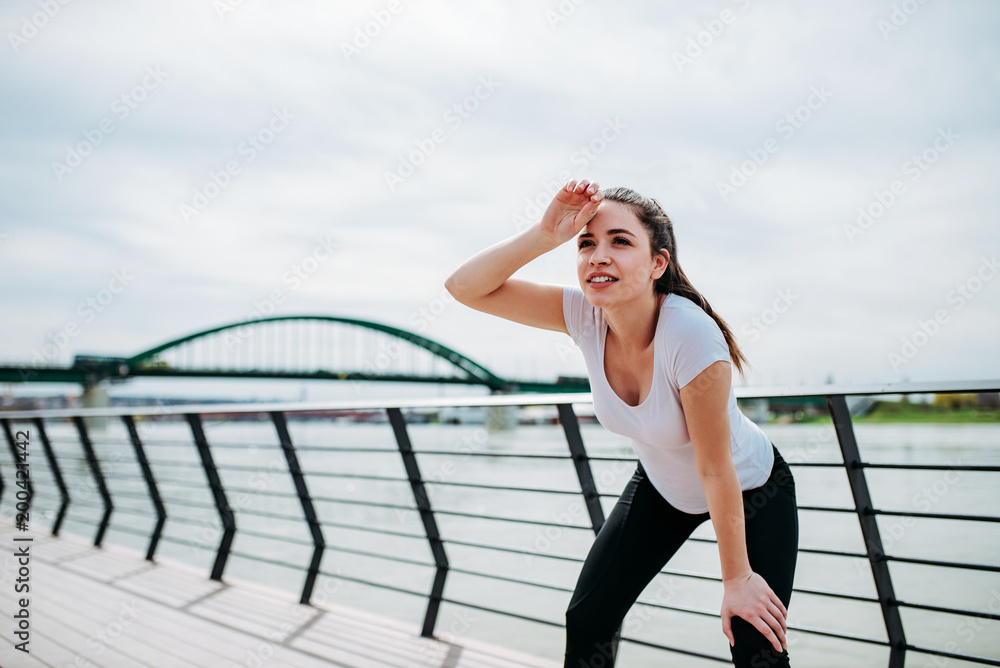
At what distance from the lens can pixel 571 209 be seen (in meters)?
1.44

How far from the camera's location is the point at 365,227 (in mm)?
10492

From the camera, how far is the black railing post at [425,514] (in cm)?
292

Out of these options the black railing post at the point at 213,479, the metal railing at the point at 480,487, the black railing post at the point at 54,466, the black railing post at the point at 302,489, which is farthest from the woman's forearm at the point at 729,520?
the black railing post at the point at 54,466

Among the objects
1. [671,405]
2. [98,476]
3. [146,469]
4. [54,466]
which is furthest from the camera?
[54,466]

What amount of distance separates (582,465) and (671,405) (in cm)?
120

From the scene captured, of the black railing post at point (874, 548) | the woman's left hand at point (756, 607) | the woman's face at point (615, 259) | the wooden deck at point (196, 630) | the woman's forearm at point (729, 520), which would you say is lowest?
the wooden deck at point (196, 630)

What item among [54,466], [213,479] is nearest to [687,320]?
[213,479]

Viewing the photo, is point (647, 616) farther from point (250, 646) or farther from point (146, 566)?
point (146, 566)

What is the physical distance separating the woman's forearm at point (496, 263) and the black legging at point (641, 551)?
0.56 metres
